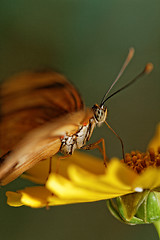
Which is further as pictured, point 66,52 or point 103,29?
point 103,29

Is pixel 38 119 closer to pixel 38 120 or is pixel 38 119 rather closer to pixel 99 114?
pixel 38 120

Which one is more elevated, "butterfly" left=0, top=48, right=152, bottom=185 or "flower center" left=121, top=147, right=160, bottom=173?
"butterfly" left=0, top=48, right=152, bottom=185

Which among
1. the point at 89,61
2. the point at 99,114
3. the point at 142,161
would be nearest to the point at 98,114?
the point at 99,114

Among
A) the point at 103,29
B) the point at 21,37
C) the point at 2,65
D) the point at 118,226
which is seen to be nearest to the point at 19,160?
the point at 118,226

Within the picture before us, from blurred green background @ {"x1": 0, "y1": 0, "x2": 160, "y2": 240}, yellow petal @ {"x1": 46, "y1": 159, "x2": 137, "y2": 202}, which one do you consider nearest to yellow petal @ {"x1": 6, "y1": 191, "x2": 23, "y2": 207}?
yellow petal @ {"x1": 46, "y1": 159, "x2": 137, "y2": 202}

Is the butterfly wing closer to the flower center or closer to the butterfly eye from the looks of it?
the butterfly eye

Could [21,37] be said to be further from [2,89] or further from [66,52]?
[2,89]

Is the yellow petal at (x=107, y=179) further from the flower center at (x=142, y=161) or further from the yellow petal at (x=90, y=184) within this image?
the flower center at (x=142, y=161)
